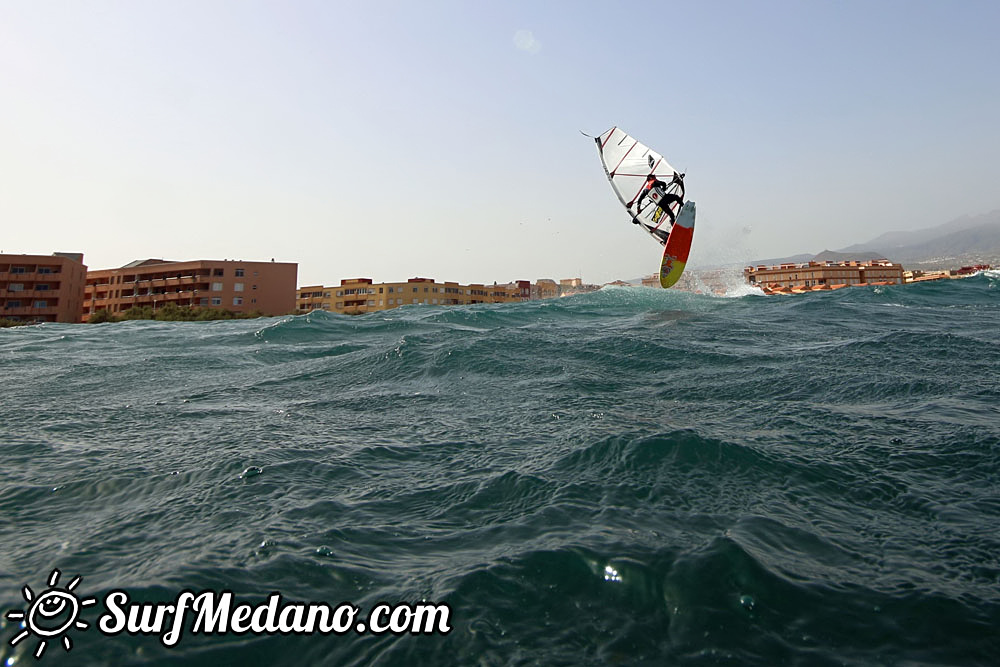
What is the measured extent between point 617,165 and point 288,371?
20.4 meters

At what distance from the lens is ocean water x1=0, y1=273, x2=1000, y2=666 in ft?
7.50

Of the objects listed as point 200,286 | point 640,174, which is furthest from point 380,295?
point 640,174

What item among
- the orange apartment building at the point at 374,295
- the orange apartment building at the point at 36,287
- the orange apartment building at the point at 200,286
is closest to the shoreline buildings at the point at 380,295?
the orange apartment building at the point at 374,295

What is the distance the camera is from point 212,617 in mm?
2492

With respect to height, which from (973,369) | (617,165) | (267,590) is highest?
(617,165)

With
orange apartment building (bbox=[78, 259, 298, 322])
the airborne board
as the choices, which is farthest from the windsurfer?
orange apartment building (bbox=[78, 259, 298, 322])

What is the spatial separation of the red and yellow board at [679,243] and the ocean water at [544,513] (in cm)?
1800

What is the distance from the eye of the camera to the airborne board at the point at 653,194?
80.6 feet

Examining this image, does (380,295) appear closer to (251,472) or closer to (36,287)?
(36,287)

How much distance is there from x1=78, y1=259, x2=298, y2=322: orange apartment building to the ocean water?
73903 mm

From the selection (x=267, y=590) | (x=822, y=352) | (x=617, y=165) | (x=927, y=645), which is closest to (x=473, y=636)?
(x=267, y=590)

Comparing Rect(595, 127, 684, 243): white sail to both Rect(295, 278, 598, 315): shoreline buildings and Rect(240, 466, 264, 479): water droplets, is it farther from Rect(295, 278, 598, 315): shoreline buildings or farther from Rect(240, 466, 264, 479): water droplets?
Rect(295, 278, 598, 315): shoreline buildings

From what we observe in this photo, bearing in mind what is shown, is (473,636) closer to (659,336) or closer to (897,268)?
(659,336)

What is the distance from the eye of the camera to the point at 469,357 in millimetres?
9766
